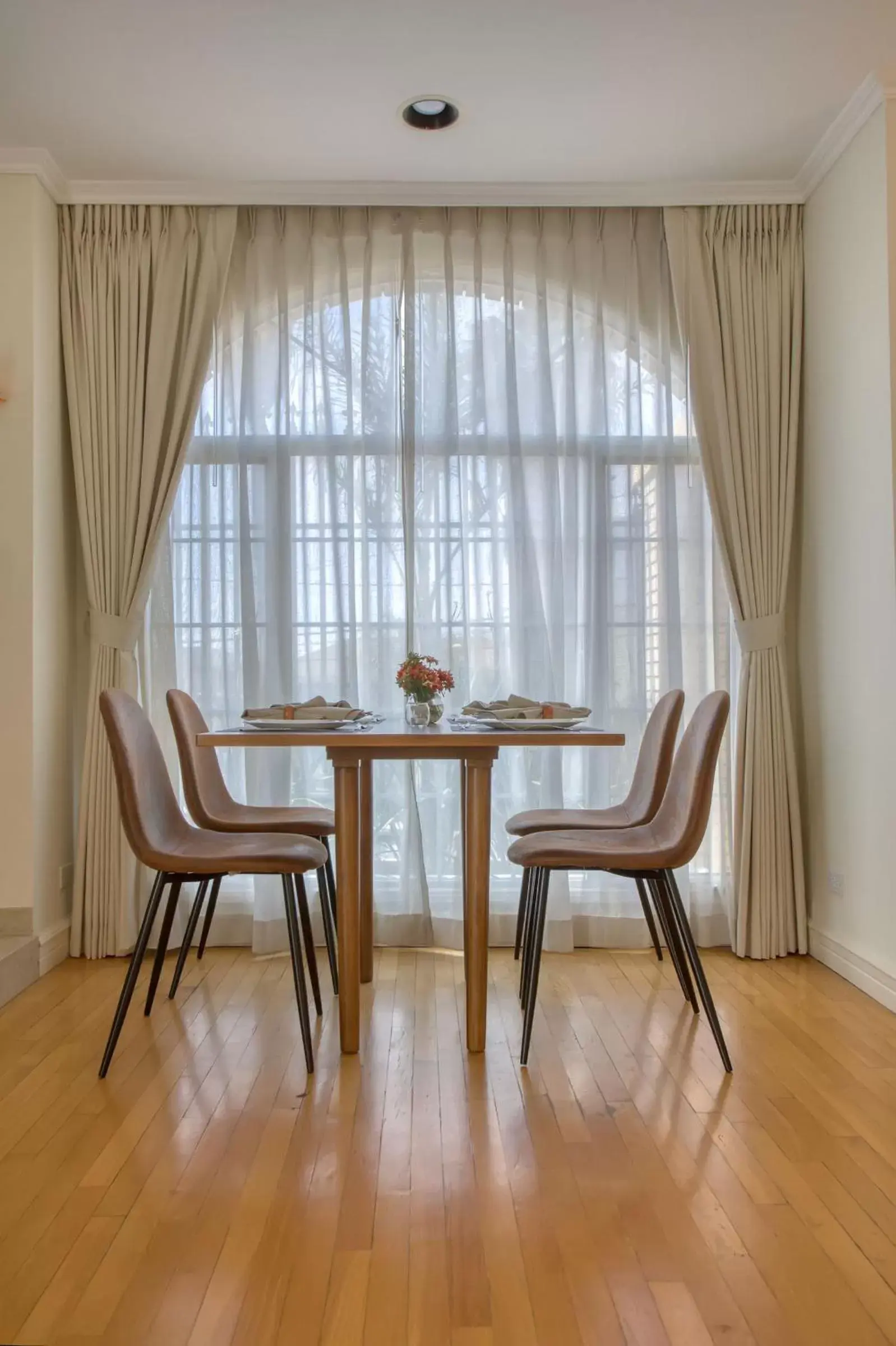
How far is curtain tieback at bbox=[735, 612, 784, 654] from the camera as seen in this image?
12.4 ft

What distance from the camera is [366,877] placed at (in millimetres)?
3275

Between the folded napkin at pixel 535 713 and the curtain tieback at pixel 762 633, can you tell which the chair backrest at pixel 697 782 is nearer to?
the folded napkin at pixel 535 713

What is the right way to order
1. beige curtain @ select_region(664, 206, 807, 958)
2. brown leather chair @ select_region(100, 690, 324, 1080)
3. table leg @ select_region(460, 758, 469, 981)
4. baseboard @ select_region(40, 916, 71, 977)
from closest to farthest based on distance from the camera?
1. brown leather chair @ select_region(100, 690, 324, 1080)
2. table leg @ select_region(460, 758, 469, 981)
3. baseboard @ select_region(40, 916, 71, 977)
4. beige curtain @ select_region(664, 206, 807, 958)

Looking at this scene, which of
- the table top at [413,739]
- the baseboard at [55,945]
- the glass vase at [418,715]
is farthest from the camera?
the baseboard at [55,945]

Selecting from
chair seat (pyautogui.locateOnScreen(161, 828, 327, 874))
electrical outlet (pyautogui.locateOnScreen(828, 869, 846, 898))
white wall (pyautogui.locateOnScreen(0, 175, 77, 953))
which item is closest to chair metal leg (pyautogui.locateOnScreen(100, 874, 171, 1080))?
chair seat (pyautogui.locateOnScreen(161, 828, 327, 874))

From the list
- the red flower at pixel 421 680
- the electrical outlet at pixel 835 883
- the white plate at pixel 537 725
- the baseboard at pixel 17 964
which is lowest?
the baseboard at pixel 17 964

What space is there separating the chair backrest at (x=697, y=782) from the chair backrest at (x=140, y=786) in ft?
4.17

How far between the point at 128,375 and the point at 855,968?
319 cm

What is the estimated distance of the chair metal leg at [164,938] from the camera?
284 centimetres

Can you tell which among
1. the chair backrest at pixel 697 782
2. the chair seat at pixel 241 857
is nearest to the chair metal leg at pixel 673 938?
the chair backrest at pixel 697 782

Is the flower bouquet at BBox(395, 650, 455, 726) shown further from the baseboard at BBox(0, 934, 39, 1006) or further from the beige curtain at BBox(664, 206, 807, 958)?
the baseboard at BBox(0, 934, 39, 1006)

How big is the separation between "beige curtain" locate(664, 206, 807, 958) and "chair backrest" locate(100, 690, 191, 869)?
78.5 inches

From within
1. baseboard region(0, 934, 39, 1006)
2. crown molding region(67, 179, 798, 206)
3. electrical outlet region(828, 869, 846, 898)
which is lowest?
baseboard region(0, 934, 39, 1006)

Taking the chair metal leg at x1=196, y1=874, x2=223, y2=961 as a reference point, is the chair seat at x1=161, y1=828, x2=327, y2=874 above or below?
above
